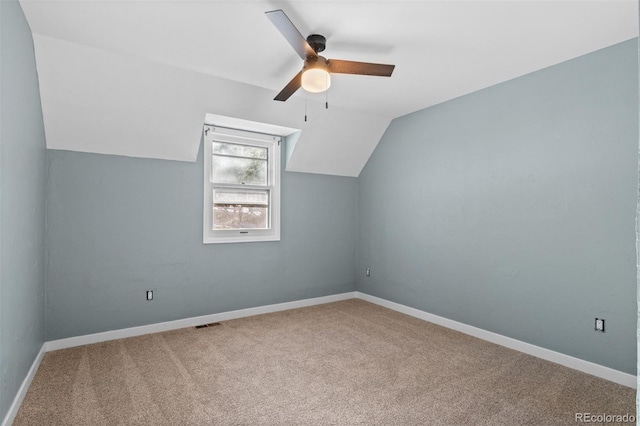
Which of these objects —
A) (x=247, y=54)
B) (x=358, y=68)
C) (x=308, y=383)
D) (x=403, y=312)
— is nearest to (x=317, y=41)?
(x=358, y=68)

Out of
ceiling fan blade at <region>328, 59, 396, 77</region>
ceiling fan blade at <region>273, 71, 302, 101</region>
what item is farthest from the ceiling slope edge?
ceiling fan blade at <region>328, 59, 396, 77</region>

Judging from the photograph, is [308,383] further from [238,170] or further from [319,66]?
[238,170]

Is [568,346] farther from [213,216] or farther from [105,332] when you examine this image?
[105,332]

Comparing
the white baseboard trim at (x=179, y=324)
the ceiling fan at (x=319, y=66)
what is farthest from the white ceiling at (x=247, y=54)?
the white baseboard trim at (x=179, y=324)

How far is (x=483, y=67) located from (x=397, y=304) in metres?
2.98

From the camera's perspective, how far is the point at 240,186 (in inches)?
174

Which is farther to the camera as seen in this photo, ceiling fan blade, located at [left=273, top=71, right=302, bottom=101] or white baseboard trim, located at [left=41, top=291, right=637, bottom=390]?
white baseboard trim, located at [left=41, top=291, right=637, bottom=390]

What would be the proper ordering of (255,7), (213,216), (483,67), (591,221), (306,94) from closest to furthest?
(255,7) → (591,221) → (483,67) → (306,94) → (213,216)

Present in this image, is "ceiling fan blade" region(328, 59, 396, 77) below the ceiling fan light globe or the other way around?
the other way around

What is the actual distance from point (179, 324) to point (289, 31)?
3.24 meters

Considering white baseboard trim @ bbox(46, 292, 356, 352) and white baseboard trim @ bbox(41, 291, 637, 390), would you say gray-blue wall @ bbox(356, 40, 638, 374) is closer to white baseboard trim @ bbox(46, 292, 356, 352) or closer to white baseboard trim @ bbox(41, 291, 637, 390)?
white baseboard trim @ bbox(41, 291, 637, 390)

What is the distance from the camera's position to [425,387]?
2.56m

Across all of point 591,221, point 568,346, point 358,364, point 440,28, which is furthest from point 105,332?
point 591,221

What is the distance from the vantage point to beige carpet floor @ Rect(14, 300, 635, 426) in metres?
2.19
